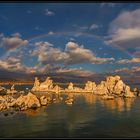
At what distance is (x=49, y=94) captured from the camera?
13225 centimetres

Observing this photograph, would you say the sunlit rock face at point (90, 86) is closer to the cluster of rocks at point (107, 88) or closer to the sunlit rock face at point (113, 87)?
the cluster of rocks at point (107, 88)

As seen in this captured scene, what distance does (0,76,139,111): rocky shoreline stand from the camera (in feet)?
232

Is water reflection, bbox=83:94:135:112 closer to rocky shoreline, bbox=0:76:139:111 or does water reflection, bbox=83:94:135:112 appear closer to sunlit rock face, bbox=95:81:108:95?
rocky shoreline, bbox=0:76:139:111

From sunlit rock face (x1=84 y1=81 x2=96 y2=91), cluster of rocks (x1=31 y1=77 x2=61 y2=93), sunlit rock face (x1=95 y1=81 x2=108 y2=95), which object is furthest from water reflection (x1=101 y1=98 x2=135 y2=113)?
cluster of rocks (x1=31 y1=77 x2=61 y2=93)

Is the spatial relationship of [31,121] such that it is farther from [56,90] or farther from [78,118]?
[56,90]

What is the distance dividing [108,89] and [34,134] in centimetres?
9191

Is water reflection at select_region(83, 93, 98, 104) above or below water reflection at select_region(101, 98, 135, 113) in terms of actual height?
above

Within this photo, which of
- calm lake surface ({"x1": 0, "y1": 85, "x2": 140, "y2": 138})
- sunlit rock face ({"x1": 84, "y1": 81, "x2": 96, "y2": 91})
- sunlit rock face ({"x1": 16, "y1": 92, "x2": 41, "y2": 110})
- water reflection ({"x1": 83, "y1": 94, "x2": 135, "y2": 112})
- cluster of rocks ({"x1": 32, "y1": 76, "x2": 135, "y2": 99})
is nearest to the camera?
calm lake surface ({"x1": 0, "y1": 85, "x2": 140, "y2": 138})

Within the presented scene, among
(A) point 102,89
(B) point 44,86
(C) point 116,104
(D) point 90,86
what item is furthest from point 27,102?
(B) point 44,86

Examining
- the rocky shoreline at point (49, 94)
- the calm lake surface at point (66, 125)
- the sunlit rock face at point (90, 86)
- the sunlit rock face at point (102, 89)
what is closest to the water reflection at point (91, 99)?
the rocky shoreline at point (49, 94)

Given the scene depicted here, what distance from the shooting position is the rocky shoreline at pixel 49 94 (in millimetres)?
70625

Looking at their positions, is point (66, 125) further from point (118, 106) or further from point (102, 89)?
point (102, 89)

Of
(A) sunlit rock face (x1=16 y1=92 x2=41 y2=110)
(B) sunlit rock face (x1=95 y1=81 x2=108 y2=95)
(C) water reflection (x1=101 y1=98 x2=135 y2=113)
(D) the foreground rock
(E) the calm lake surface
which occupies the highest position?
(D) the foreground rock

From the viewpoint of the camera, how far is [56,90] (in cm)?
14912
